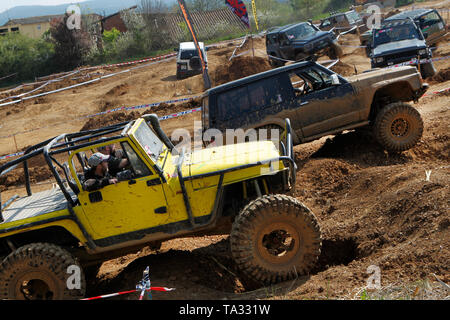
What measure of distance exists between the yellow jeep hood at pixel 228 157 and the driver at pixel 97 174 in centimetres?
95

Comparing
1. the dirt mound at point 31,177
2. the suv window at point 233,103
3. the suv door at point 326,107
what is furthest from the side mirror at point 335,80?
the dirt mound at point 31,177

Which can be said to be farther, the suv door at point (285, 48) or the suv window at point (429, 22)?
the suv door at point (285, 48)

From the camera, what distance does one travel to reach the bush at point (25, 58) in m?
36.3

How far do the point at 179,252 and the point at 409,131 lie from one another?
16.2ft

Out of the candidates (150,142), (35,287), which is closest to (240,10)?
(150,142)

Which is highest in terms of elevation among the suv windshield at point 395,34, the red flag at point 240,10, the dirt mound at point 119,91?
the red flag at point 240,10

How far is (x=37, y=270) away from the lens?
209 inches

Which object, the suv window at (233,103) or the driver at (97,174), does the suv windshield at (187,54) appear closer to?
the suv window at (233,103)

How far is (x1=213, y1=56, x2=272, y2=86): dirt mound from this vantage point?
2123 cm

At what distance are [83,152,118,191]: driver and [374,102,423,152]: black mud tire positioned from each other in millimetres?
5320

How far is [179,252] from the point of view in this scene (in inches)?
262

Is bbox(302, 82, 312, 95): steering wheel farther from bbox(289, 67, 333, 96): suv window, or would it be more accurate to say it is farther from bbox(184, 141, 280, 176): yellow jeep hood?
bbox(184, 141, 280, 176): yellow jeep hood

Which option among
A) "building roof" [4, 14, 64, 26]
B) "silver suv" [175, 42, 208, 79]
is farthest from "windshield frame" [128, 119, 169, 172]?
"building roof" [4, 14, 64, 26]
